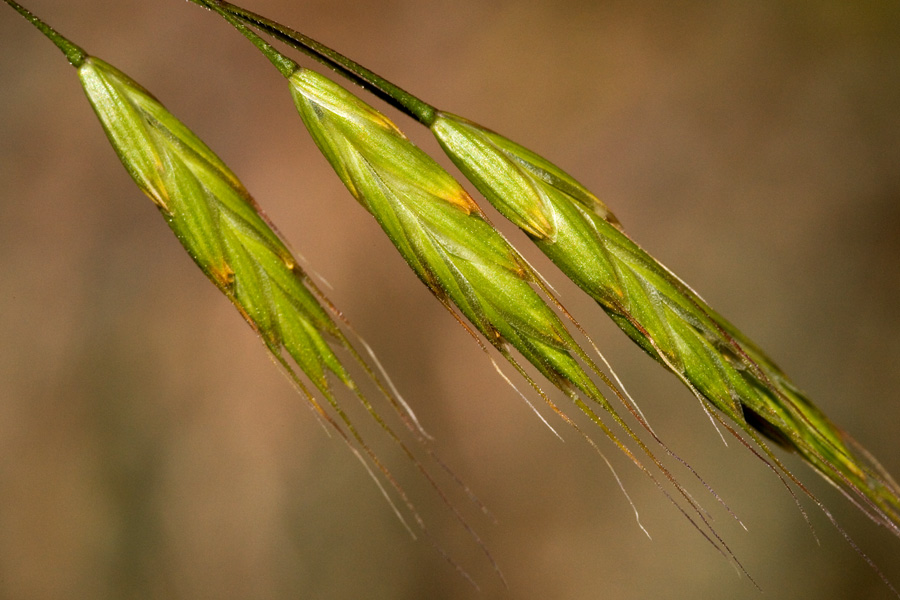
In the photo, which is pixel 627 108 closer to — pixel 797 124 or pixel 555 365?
pixel 797 124

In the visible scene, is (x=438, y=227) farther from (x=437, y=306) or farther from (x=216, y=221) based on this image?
(x=437, y=306)

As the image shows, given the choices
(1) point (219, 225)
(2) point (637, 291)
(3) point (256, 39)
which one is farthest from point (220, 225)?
(2) point (637, 291)

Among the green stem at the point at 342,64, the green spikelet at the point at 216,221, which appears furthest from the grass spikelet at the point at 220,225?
the green stem at the point at 342,64

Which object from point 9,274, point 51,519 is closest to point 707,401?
point 51,519

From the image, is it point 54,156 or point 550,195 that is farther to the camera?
point 54,156

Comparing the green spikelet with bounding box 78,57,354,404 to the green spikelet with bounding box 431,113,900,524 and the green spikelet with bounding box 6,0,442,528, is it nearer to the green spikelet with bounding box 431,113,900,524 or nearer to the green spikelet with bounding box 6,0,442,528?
the green spikelet with bounding box 6,0,442,528

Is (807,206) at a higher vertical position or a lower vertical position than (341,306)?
lower

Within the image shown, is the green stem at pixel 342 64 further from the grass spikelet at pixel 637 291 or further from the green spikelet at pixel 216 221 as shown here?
the green spikelet at pixel 216 221
